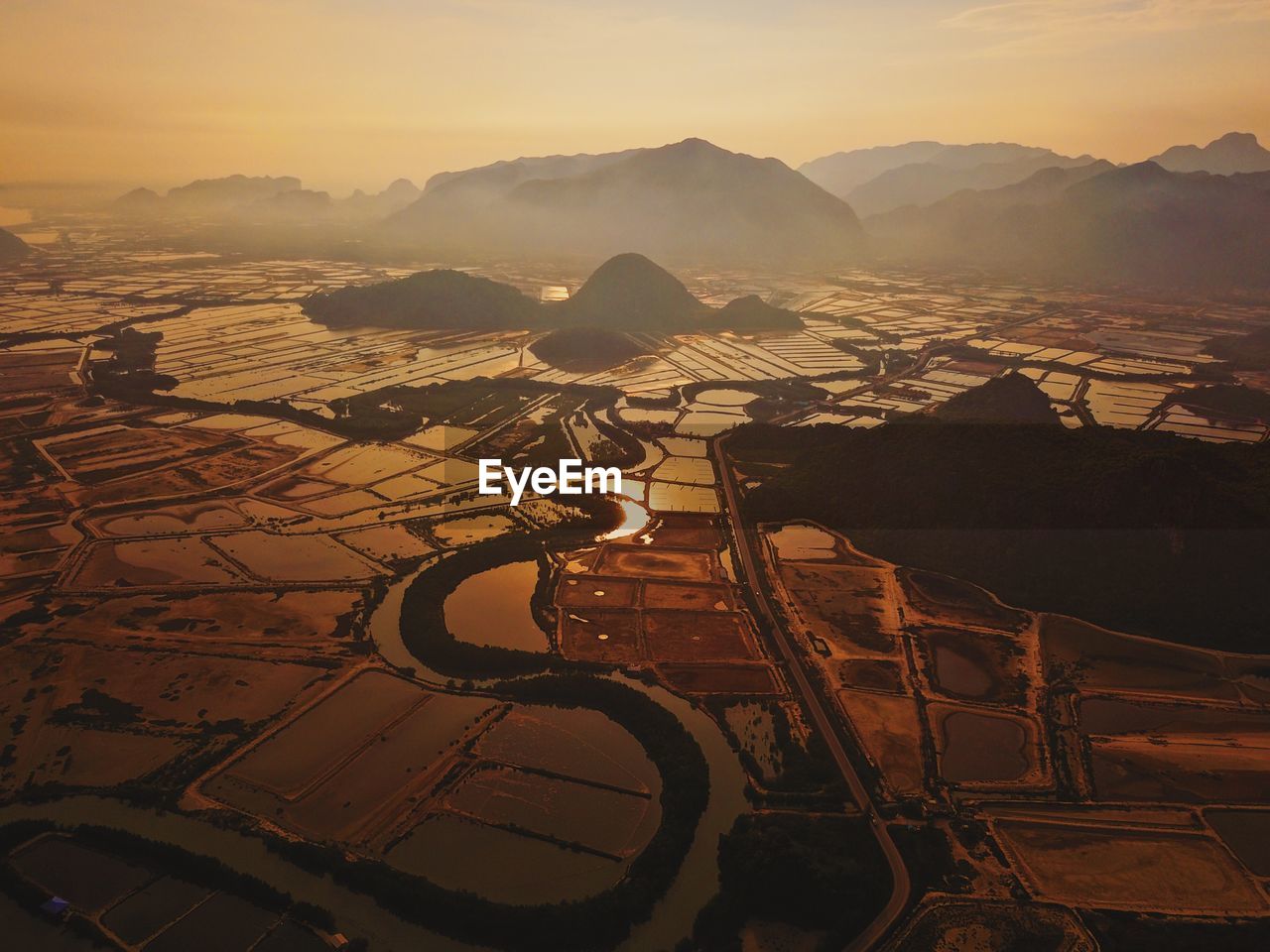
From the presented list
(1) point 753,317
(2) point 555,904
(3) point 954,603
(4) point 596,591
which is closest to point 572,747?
(2) point 555,904

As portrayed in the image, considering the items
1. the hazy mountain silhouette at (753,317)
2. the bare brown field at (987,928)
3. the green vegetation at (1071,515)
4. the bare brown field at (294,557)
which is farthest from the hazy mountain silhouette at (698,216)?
the bare brown field at (987,928)

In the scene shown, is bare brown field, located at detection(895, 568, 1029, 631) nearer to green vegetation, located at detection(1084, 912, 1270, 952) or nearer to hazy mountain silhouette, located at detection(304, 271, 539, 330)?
A: green vegetation, located at detection(1084, 912, 1270, 952)

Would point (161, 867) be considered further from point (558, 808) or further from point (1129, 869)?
point (1129, 869)

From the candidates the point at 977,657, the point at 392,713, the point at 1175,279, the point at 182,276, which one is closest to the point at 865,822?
the point at 977,657

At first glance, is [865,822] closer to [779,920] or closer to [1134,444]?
[779,920]

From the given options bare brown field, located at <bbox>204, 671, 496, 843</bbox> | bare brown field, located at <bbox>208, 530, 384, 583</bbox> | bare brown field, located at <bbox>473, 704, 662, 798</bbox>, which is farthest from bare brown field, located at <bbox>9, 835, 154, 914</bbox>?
bare brown field, located at <bbox>208, 530, 384, 583</bbox>

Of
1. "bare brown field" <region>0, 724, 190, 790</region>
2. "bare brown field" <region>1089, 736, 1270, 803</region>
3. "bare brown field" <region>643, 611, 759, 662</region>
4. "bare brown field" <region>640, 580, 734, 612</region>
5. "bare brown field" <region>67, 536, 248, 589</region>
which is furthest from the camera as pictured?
"bare brown field" <region>67, 536, 248, 589</region>
